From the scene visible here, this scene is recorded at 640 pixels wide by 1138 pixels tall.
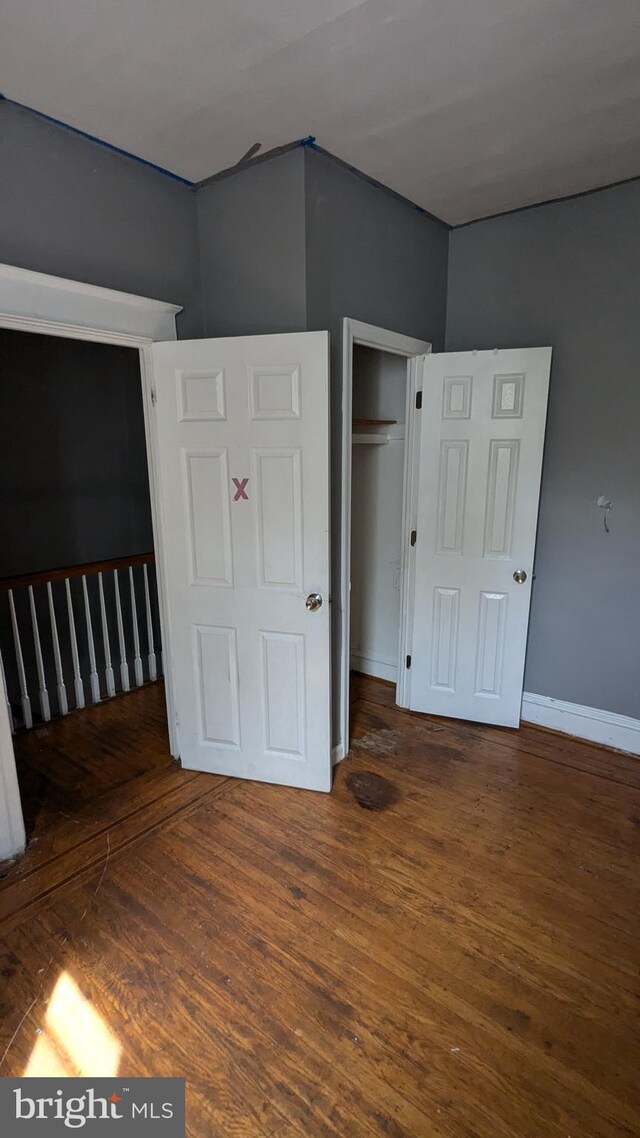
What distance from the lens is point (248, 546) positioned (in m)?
2.41

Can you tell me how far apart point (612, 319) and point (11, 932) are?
3566 mm

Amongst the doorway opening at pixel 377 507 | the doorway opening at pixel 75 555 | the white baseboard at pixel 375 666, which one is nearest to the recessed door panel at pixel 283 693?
the doorway opening at pixel 75 555

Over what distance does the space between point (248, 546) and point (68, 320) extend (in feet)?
3.62

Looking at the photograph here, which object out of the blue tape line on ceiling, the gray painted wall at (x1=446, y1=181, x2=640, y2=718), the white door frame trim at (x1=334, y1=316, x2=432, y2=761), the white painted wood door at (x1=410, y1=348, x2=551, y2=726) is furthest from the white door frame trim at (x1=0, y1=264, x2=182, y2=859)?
the gray painted wall at (x1=446, y1=181, x2=640, y2=718)

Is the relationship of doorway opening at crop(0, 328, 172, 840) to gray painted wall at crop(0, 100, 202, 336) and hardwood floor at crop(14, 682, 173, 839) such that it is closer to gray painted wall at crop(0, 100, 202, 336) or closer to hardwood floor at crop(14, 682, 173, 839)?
hardwood floor at crop(14, 682, 173, 839)

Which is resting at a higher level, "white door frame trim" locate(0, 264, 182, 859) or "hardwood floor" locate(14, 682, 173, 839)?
"white door frame trim" locate(0, 264, 182, 859)

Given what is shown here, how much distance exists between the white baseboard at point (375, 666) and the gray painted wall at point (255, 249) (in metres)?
2.31

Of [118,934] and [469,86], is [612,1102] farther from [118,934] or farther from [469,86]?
[469,86]

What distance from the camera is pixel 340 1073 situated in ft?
4.64

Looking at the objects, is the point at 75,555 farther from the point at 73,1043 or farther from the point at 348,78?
the point at 348,78

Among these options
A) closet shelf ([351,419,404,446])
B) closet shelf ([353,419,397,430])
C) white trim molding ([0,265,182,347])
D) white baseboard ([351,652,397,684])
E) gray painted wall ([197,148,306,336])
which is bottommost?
white baseboard ([351,652,397,684])

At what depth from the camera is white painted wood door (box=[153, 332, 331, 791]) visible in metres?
2.25

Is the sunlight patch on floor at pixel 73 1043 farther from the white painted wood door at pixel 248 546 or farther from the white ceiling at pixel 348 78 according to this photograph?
the white ceiling at pixel 348 78

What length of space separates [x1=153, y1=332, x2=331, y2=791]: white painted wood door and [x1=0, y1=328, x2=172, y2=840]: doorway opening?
2.19 ft
